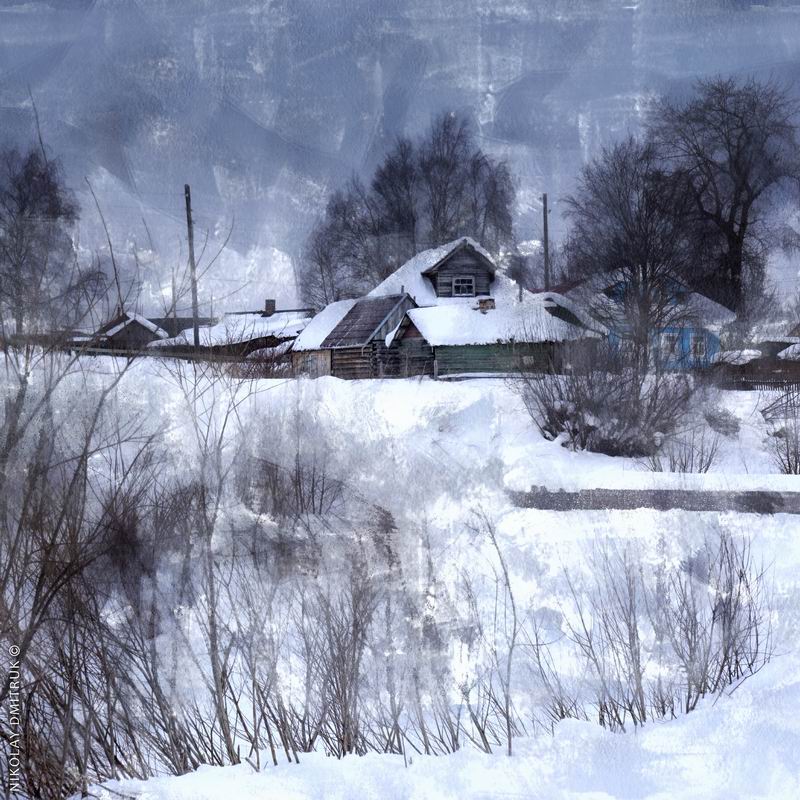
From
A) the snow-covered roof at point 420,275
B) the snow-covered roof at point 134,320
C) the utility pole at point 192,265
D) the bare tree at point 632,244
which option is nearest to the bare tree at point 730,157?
the bare tree at point 632,244

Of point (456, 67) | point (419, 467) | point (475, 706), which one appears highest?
point (456, 67)

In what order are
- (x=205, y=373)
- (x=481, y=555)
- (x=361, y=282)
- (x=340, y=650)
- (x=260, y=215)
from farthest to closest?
(x=361, y=282) < (x=260, y=215) < (x=205, y=373) < (x=481, y=555) < (x=340, y=650)

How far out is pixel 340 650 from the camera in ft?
7.30

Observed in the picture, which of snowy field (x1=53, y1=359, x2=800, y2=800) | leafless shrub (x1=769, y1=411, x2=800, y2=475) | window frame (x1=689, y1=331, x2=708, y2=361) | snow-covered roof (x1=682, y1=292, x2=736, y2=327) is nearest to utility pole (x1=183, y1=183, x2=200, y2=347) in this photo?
snowy field (x1=53, y1=359, x2=800, y2=800)

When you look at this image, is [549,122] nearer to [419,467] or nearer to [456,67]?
[456,67]

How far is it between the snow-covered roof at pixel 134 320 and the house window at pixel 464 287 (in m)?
3.04

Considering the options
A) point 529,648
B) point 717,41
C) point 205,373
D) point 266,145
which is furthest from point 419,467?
point 717,41

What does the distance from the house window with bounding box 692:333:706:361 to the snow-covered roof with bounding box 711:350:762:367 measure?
0.09 m

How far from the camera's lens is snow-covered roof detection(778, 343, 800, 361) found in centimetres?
549

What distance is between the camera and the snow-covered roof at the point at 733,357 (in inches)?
193

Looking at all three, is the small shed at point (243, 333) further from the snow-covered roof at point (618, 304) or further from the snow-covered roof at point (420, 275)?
the snow-covered roof at point (618, 304)

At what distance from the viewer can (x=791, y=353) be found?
18.2ft

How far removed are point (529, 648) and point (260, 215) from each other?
256 cm

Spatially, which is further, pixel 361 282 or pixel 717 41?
pixel 361 282
